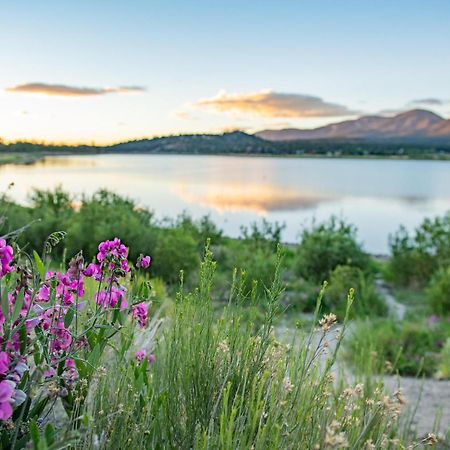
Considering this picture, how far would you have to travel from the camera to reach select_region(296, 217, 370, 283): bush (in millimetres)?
10180

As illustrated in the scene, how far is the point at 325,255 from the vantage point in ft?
33.5

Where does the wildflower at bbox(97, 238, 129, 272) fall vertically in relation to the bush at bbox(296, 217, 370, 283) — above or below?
above

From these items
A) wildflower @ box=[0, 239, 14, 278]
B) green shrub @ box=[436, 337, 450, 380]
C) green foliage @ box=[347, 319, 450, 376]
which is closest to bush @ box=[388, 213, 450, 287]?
green foliage @ box=[347, 319, 450, 376]

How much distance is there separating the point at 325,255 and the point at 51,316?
8.48m

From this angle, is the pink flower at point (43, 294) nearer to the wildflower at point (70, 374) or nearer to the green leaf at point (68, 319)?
the green leaf at point (68, 319)

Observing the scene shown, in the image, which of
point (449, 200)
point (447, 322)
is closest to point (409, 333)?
point (447, 322)

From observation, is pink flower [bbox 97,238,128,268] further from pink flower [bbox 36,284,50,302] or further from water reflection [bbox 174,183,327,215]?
water reflection [bbox 174,183,327,215]

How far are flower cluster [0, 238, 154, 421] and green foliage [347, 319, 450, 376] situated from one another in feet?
14.2

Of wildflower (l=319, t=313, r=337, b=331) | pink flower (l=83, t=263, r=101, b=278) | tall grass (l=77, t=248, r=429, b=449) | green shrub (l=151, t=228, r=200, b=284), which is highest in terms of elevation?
pink flower (l=83, t=263, r=101, b=278)

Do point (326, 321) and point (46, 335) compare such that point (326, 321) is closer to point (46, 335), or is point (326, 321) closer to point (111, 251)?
point (111, 251)

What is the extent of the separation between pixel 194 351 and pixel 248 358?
19 centimetres

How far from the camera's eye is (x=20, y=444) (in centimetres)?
181

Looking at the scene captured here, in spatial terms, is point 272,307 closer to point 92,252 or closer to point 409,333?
point 409,333

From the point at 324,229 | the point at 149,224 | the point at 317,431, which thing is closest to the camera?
the point at 317,431
